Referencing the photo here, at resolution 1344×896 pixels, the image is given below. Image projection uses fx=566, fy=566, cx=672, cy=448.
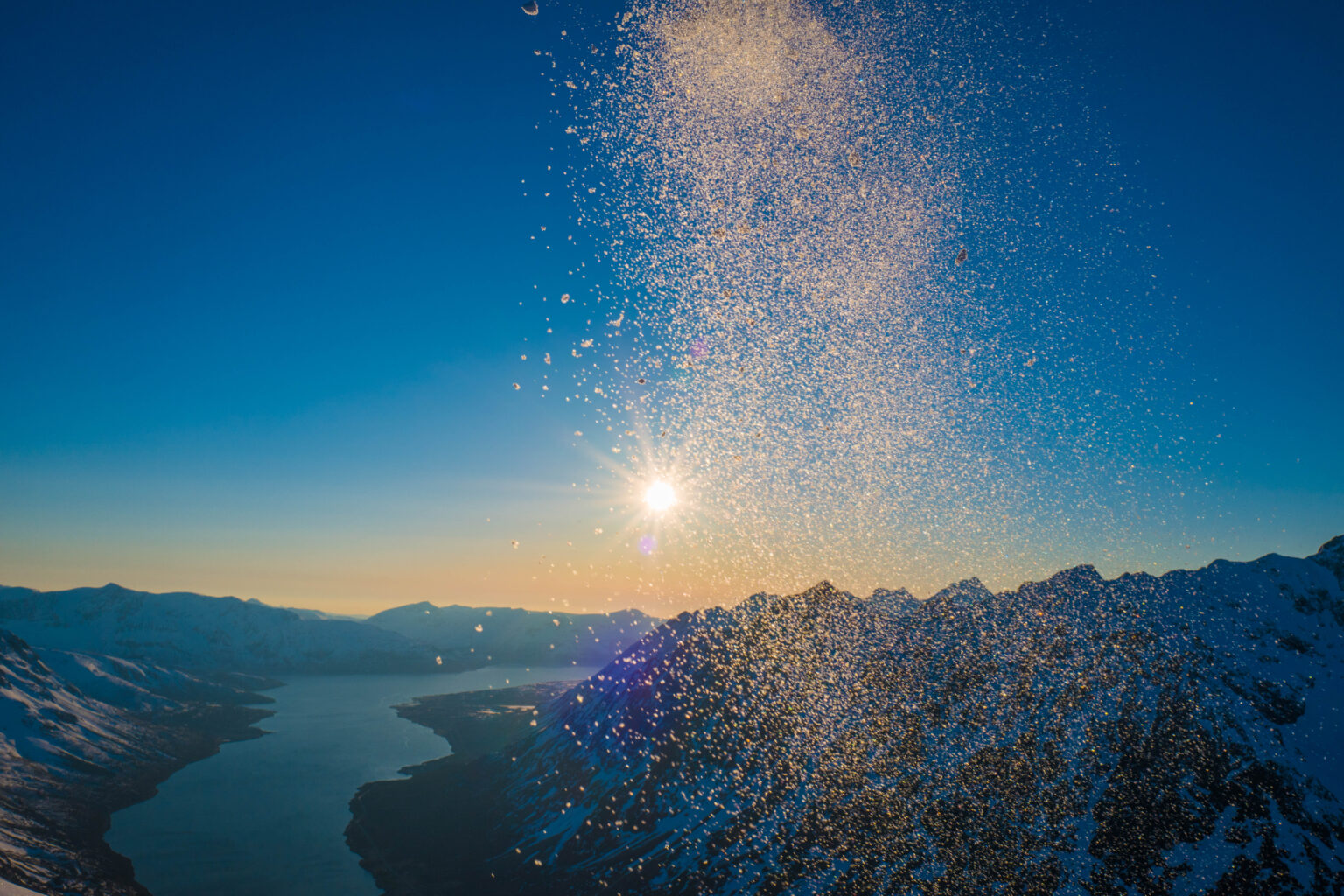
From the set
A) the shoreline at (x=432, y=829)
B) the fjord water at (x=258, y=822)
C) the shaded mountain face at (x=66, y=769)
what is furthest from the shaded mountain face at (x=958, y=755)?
the shaded mountain face at (x=66, y=769)

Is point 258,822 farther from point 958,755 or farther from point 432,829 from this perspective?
point 958,755

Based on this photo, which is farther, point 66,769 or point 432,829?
point 66,769

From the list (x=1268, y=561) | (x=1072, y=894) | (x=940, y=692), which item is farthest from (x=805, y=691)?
(x=1268, y=561)

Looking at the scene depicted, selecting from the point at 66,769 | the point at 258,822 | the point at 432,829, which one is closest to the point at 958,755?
the point at 432,829

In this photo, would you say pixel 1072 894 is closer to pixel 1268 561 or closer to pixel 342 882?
pixel 342 882

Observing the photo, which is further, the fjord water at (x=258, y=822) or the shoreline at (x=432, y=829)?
the fjord water at (x=258, y=822)

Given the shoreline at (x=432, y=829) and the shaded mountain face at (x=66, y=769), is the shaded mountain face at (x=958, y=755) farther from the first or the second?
the shaded mountain face at (x=66, y=769)
